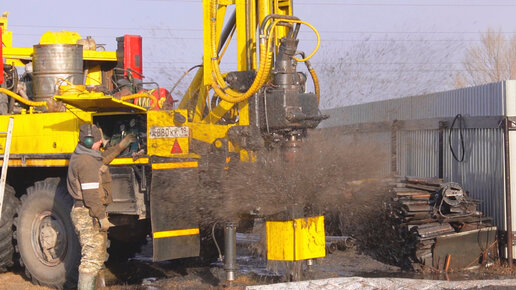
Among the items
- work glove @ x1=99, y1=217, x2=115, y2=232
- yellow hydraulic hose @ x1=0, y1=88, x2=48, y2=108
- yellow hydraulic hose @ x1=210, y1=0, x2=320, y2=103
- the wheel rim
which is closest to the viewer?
work glove @ x1=99, y1=217, x2=115, y2=232

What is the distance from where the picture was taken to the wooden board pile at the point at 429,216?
9211mm

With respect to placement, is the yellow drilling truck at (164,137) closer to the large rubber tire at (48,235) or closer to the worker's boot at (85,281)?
the large rubber tire at (48,235)

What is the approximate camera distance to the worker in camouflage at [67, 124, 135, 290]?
24.8 feet

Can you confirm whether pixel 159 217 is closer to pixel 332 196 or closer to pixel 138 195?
pixel 138 195

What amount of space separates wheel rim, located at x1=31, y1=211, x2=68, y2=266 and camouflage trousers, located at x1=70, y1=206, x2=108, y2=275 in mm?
823

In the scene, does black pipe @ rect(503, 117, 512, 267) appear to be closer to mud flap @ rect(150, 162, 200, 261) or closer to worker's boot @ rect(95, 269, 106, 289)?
mud flap @ rect(150, 162, 200, 261)

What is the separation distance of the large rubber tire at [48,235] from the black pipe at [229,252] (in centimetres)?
178

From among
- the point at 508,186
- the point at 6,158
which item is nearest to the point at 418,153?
the point at 508,186

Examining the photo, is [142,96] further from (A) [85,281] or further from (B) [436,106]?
(B) [436,106]

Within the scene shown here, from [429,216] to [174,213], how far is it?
362 cm

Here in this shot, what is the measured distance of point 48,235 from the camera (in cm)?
864

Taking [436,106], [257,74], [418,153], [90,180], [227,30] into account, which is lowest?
[90,180]

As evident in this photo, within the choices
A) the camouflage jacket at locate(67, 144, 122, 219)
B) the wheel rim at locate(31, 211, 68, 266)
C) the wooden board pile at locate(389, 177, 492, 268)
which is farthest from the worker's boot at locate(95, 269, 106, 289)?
the wooden board pile at locate(389, 177, 492, 268)

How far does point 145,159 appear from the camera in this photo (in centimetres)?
769
